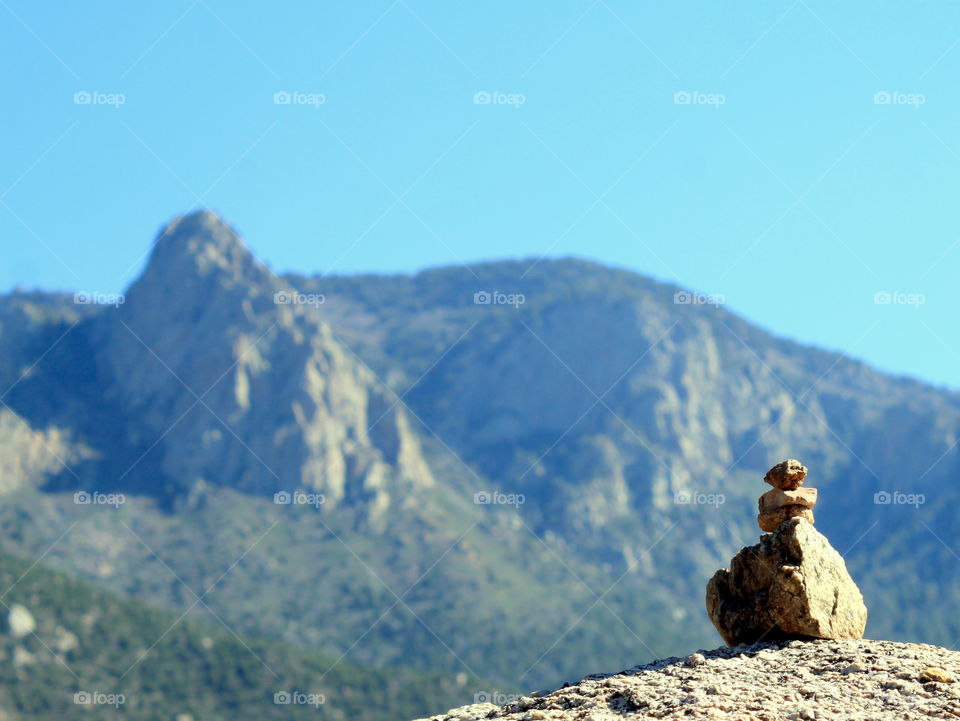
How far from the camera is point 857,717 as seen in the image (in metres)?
18.5

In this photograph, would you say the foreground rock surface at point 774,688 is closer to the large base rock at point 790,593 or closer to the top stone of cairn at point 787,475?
the large base rock at point 790,593

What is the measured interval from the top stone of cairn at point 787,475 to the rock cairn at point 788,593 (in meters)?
1.02

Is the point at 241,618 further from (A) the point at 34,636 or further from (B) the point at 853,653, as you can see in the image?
(B) the point at 853,653

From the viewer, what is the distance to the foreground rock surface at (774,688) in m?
18.8

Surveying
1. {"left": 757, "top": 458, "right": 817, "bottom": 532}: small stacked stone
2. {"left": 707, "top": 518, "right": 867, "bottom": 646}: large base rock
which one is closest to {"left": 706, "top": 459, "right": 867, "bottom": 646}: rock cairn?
{"left": 707, "top": 518, "right": 867, "bottom": 646}: large base rock

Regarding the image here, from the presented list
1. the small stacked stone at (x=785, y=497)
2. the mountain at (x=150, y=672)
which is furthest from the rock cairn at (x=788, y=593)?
the mountain at (x=150, y=672)

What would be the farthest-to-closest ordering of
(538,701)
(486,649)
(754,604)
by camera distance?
(486,649) < (754,604) < (538,701)

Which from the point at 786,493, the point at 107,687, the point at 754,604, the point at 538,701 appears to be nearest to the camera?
the point at 538,701

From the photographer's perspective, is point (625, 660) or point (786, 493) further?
point (625, 660)

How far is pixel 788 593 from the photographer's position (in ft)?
73.5

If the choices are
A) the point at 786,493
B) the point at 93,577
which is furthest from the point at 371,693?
the point at 786,493

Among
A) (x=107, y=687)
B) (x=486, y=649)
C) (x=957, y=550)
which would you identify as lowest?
(x=107, y=687)

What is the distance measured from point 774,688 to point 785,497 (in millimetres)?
5753

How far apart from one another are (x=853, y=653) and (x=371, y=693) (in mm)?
132508
